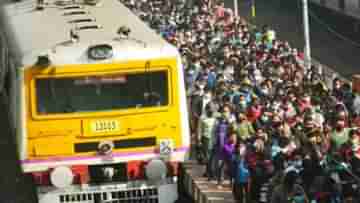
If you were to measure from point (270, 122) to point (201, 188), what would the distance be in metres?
1.66

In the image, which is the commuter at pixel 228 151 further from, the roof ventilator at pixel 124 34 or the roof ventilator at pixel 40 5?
the roof ventilator at pixel 40 5

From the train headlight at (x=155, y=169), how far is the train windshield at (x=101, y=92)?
2.93 ft

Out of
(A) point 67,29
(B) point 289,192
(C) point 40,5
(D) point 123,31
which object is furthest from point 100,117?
(C) point 40,5

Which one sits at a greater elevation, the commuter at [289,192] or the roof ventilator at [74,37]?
the roof ventilator at [74,37]

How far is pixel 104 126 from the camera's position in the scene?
18.4 meters

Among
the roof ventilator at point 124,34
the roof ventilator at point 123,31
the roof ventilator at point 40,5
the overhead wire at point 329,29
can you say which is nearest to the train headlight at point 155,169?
the roof ventilator at point 124,34

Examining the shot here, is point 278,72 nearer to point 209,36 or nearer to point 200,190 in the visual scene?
point 200,190

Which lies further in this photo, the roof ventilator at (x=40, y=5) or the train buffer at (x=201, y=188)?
the roof ventilator at (x=40, y=5)

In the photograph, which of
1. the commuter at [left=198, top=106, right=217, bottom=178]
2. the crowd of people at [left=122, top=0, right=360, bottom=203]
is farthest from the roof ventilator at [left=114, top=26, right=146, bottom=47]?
the commuter at [left=198, top=106, right=217, bottom=178]

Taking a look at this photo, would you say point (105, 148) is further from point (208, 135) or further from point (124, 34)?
point (208, 135)

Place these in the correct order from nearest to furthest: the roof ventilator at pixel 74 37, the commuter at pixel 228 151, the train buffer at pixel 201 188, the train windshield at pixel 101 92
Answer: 1. the train windshield at pixel 101 92
2. the roof ventilator at pixel 74 37
3. the commuter at pixel 228 151
4. the train buffer at pixel 201 188

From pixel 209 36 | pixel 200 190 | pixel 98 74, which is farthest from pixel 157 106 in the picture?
pixel 209 36

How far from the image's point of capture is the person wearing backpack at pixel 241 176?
19.0 metres

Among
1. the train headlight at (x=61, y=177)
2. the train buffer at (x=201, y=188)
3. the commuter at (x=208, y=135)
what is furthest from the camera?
the commuter at (x=208, y=135)
